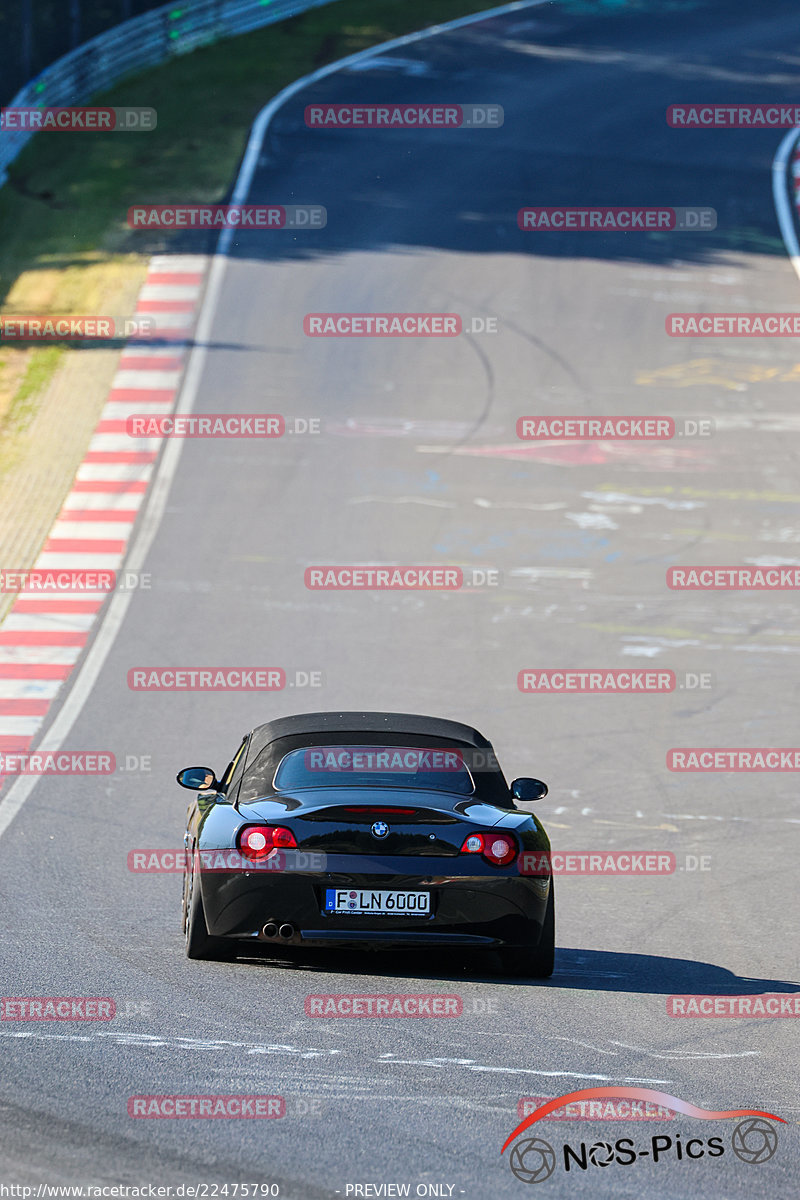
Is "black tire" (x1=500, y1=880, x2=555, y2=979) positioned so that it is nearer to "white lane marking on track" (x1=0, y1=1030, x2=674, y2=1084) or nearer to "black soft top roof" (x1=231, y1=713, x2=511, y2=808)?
"black soft top roof" (x1=231, y1=713, x2=511, y2=808)

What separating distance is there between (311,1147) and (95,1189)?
782 mm

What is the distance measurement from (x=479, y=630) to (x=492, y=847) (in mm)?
8549

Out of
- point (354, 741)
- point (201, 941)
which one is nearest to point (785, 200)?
point (354, 741)

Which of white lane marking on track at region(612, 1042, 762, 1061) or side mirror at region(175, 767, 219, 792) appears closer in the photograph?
white lane marking on track at region(612, 1042, 762, 1061)

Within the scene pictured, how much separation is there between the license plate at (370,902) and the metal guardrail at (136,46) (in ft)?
81.8

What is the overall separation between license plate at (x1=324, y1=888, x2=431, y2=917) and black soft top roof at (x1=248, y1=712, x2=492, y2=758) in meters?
1.08

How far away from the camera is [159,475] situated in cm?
2017

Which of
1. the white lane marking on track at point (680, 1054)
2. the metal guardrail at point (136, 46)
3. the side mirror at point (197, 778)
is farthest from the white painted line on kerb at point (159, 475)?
the white lane marking on track at point (680, 1054)

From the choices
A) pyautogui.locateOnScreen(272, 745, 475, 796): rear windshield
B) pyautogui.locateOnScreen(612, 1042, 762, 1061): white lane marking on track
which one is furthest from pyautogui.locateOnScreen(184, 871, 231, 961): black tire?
pyautogui.locateOnScreen(612, 1042, 762, 1061): white lane marking on track

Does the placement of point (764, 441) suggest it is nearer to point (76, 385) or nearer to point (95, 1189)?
point (76, 385)

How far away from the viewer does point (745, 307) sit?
83.6 ft

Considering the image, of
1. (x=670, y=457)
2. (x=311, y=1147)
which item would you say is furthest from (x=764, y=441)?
(x=311, y=1147)

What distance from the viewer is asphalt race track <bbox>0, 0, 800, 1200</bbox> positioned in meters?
6.04

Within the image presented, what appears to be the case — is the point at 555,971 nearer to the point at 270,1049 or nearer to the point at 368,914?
the point at 368,914
